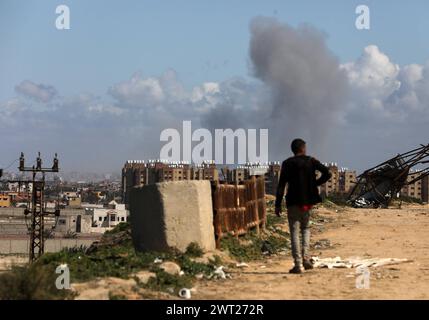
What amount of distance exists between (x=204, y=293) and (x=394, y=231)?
12.6 m

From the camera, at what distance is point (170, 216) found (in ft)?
37.1

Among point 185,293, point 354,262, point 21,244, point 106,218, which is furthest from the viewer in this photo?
point 106,218

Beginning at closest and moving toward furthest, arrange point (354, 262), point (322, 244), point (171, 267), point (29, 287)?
point (29, 287), point (171, 267), point (354, 262), point (322, 244)

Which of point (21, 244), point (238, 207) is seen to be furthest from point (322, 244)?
point (21, 244)

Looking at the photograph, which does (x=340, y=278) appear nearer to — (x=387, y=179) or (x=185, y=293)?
(x=185, y=293)

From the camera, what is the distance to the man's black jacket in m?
10.7

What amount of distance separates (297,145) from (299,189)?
0.67 meters

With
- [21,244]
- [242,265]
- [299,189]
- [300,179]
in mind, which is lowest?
[21,244]

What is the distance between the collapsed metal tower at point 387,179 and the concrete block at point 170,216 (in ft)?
82.2

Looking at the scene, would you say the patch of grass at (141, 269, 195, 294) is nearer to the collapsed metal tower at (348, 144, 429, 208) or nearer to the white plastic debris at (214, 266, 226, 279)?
the white plastic debris at (214, 266, 226, 279)

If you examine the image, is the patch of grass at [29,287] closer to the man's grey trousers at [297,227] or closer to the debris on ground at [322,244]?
the man's grey trousers at [297,227]
